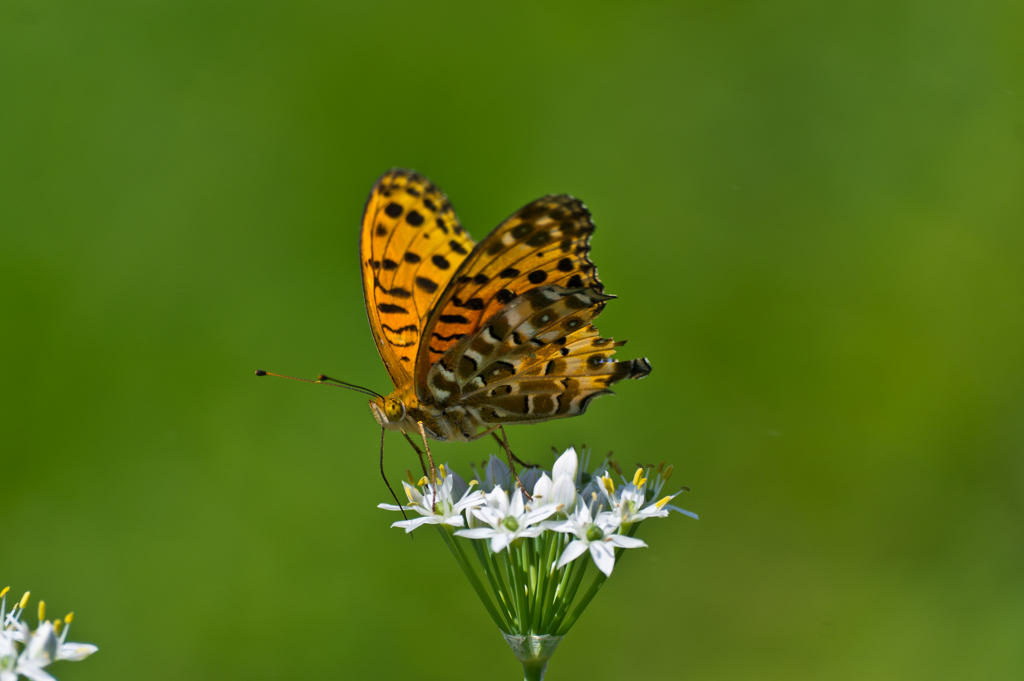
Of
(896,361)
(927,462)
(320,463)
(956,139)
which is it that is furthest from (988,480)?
(320,463)

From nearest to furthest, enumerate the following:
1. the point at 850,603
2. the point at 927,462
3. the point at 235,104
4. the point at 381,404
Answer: the point at 381,404 < the point at 850,603 < the point at 927,462 < the point at 235,104

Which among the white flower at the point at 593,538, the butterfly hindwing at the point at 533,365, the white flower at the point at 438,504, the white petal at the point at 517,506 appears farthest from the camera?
the butterfly hindwing at the point at 533,365

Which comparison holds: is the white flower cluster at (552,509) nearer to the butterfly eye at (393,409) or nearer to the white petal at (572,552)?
the white petal at (572,552)

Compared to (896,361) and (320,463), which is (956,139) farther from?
(320,463)

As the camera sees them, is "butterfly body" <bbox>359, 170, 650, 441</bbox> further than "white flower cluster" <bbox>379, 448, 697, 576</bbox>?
Yes

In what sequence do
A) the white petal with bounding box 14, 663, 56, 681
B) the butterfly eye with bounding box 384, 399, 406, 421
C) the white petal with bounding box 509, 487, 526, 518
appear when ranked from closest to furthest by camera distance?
the white petal with bounding box 14, 663, 56, 681, the white petal with bounding box 509, 487, 526, 518, the butterfly eye with bounding box 384, 399, 406, 421

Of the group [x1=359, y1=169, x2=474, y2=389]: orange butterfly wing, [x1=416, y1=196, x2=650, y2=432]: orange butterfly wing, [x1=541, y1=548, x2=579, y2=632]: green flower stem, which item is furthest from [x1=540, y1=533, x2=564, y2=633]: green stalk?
[x1=359, y1=169, x2=474, y2=389]: orange butterfly wing

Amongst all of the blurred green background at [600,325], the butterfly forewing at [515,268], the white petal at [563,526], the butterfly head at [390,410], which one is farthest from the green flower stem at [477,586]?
the blurred green background at [600,325]

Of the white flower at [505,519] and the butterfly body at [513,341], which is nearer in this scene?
the white flower at [505,519]

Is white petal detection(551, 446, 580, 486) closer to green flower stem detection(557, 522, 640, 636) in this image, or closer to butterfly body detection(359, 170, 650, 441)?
butterfly body detection(359, 170, 650, 441)
